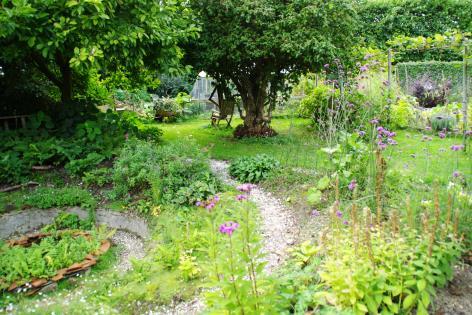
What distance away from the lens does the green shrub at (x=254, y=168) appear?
227 inches

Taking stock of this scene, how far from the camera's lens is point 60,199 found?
5230 mm

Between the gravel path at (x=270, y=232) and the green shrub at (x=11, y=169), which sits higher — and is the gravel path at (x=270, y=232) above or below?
below

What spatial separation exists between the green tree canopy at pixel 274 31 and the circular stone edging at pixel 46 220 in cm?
411

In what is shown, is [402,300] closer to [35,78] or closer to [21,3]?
[21,3]

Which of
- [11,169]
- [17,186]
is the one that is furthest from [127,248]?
[11,169]

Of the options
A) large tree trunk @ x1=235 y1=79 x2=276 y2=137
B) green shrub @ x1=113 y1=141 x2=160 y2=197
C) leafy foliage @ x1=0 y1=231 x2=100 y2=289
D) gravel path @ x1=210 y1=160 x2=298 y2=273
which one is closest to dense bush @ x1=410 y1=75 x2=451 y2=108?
large tree trunk @ x1=235 y1=79 x2=276 y2=137

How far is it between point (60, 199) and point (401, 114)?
7.27m

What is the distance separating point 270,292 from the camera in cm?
229

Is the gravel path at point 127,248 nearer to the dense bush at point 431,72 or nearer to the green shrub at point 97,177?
the green shrub at point 97,177

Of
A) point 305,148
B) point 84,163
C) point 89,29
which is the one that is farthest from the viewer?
point 305,148

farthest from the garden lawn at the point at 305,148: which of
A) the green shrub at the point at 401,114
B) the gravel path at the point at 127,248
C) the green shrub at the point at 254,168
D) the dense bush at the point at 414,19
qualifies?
the dense bush at the point at 414,19

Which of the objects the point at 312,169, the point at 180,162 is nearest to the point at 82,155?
the point at 180,162

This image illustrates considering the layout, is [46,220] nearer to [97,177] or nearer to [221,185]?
[97,177]

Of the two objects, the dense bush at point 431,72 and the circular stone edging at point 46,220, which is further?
the dense bush at point 431,72
